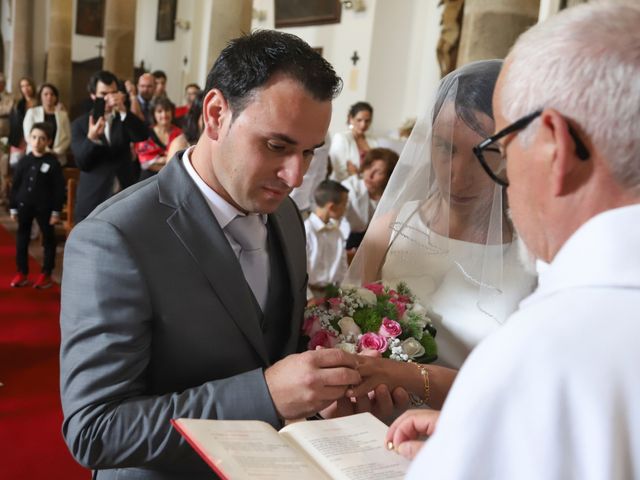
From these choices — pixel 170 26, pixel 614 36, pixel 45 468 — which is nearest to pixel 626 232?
pixel 614 36

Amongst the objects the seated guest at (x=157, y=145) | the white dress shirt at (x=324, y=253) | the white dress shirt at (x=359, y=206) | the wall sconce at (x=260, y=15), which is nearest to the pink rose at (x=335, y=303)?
the white dress shirt at (x=324, y=253)

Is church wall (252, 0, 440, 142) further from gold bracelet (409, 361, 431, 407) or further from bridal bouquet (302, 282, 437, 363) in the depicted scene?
gold bracelet (409, 361, 431, 407)

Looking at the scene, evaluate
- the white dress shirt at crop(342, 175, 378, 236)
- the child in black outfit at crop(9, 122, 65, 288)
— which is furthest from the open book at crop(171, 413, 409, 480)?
the child in black outfit at crop(9, 122, 65, 288)

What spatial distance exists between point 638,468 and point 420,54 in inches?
400

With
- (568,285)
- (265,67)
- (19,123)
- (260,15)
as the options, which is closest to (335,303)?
(265,67)

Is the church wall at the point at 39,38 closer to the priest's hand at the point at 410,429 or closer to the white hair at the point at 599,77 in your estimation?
the priest's hand at the point at 410,429

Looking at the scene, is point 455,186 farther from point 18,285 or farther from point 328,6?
point 328,6

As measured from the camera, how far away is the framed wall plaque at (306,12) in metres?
11.3

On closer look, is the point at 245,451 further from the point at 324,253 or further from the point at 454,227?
the point at 324,253

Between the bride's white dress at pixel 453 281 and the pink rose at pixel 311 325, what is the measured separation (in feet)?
1.49

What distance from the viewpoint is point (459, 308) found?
91.6 inches

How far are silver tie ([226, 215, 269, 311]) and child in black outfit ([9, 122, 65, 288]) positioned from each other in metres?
5.39

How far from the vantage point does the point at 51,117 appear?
9.77 m

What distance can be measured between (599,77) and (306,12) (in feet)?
38.5
